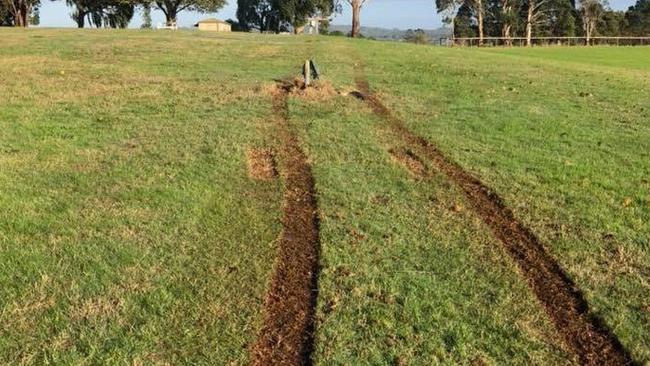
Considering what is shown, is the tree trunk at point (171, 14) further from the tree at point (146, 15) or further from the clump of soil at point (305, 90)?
the clump of soil at point (305, 90)

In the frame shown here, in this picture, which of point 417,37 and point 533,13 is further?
point 533,13

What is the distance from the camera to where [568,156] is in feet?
30.0

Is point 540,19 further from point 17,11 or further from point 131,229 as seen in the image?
point 131,229

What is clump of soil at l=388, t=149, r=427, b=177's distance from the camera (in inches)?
324

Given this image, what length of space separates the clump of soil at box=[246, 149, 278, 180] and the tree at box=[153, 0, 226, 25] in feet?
197

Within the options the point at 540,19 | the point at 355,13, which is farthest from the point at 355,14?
the point at 540,19

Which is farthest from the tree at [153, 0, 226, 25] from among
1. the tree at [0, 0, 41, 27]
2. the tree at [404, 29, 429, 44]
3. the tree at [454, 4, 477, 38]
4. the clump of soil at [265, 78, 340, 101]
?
the clump of soil at [265, 78, 340, 101]

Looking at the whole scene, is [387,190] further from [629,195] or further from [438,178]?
[629,195]

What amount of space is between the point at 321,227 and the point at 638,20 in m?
106

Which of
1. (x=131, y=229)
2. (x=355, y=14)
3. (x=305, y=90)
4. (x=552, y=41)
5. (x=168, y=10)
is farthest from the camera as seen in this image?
(x=552, y=41)

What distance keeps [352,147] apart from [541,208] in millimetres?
3238

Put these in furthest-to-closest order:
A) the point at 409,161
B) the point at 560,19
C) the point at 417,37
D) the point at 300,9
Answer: the point at 560,19 → the point at 300,9 → the point at 417,37 → the point at 409,161

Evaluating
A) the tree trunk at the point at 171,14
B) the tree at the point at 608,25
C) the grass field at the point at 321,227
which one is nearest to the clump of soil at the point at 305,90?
the grass field at the point at 321,227

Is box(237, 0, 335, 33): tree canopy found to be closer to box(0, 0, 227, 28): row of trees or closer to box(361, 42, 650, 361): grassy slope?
box(0, 0, 227, 28): row of trees
